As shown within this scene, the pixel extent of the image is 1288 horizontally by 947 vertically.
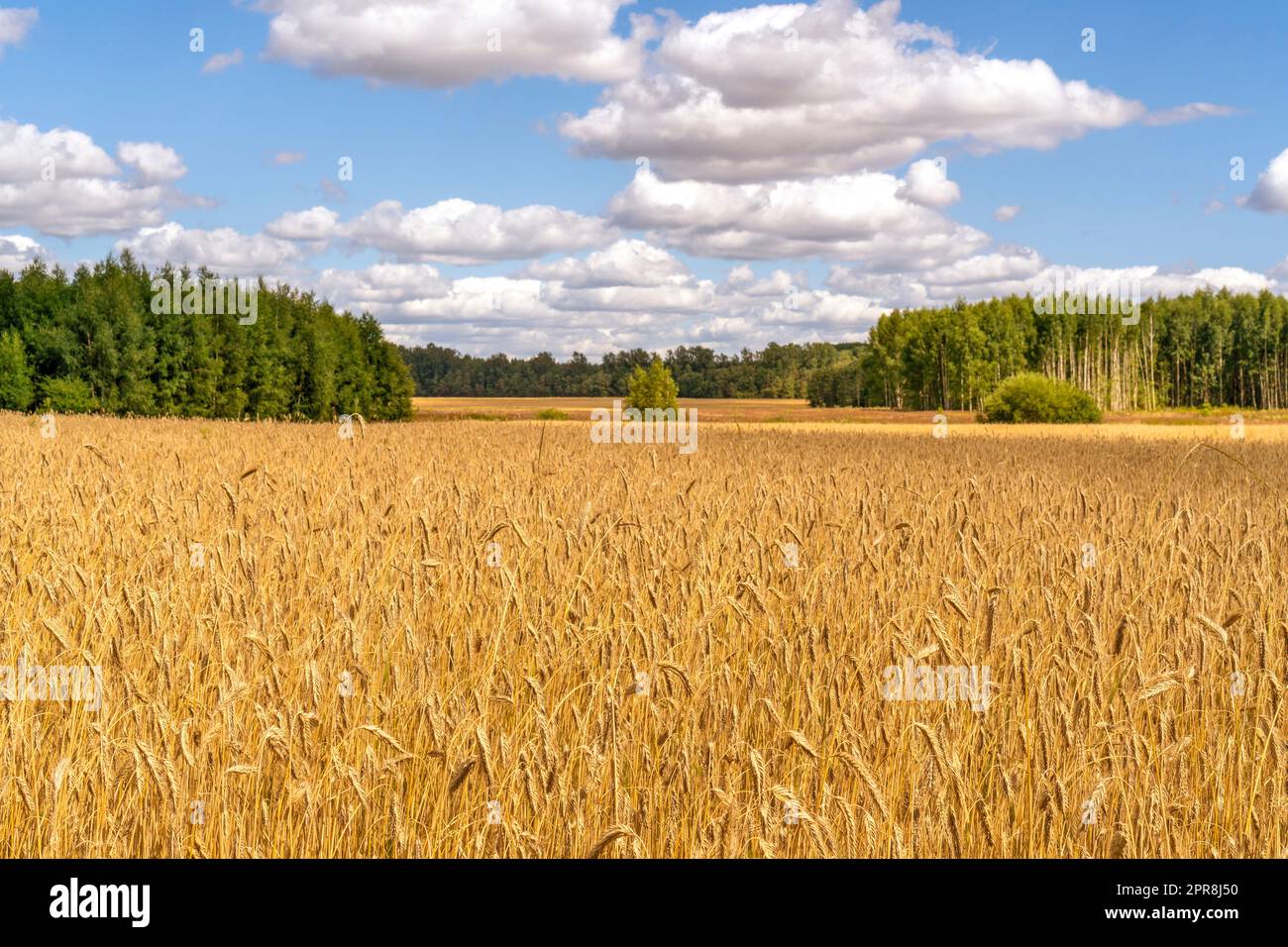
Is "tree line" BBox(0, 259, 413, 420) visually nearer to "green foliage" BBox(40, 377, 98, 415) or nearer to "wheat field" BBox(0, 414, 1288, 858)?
"green foliage" BBox(40, 377, 98, 415)

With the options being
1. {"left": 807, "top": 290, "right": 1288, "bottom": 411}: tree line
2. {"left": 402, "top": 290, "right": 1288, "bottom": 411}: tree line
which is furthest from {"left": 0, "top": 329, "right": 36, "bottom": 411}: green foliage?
{"left": 807, "top": 290, "right": 1288, "bottom": 411}: tree line

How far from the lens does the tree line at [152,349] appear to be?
4175cm

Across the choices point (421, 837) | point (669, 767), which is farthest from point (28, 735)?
point (669, 767)

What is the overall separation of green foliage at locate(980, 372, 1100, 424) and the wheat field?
176 feet

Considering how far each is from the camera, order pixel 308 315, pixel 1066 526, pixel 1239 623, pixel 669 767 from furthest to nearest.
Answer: pixel 308 315
pixel 1066 526
pixel 1239 623
pixel 669 767

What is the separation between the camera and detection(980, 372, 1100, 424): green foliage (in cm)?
5716

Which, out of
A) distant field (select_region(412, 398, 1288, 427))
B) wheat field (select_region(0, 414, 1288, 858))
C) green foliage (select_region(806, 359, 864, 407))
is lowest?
wheat field (select_region(0, 414, 1288, 858))

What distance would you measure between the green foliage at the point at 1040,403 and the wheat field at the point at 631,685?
53652 millimetres

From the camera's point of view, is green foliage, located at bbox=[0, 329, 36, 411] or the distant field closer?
green foliage, located at bbox=[0, 329, 36, 411]

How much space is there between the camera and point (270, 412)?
4841 centimetres

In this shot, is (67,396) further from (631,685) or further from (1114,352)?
(1114,352)

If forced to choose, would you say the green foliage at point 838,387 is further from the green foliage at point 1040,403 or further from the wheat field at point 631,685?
the wheat field at point 631,685
